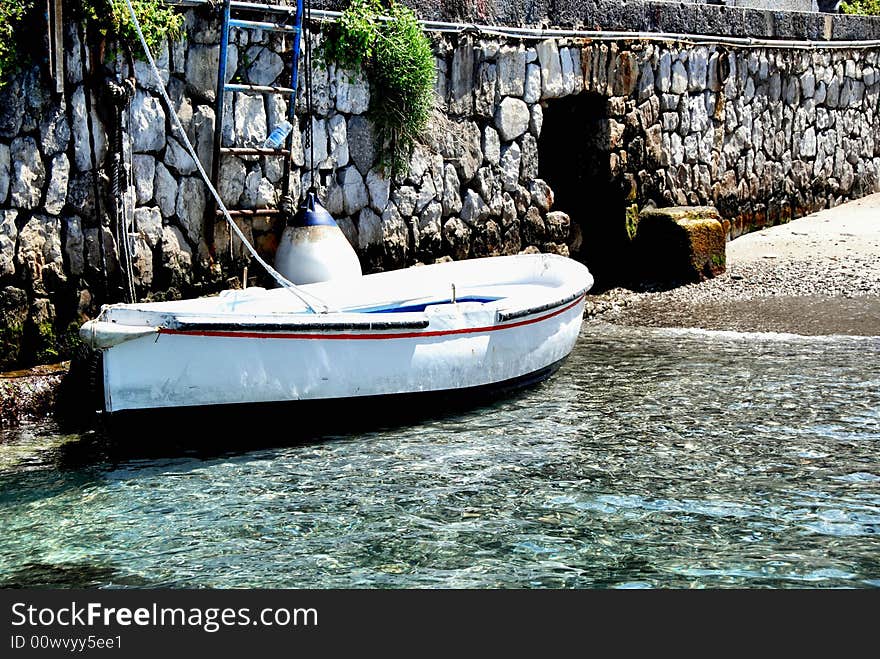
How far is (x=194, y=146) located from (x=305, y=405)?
2407 mm

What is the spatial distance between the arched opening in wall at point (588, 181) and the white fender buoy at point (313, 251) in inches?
139

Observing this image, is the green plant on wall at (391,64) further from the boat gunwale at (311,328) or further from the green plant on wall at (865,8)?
the green plant on wall at (865,8)

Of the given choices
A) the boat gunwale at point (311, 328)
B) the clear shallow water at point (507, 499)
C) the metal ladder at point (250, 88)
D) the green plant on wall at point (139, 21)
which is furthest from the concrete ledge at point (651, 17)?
the clear shallow water at point (507, 499)

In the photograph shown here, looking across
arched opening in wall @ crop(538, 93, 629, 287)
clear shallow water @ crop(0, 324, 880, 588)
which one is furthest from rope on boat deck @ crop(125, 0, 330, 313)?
arched opening in wall @ crop(538, 93, 629, 287)

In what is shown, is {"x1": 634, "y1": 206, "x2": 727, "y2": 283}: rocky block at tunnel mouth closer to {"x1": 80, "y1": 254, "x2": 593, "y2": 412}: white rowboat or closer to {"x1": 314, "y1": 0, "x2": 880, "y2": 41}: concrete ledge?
{"x1": 314, "y1": 0, "x2": 880, "y2": 41}: concrete ledge

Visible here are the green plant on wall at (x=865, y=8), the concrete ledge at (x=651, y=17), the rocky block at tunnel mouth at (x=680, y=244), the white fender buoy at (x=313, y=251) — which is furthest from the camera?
the green plant on wall at (x=865, y=8)

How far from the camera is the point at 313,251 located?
841 centimetres

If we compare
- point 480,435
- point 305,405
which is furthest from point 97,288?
point 480,435

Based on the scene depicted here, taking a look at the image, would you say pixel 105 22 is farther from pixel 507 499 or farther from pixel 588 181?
pixel 588 181

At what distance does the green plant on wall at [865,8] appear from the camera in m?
17.0

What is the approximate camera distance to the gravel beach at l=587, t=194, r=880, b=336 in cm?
978

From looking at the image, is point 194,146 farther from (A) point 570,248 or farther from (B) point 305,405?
(A) point 570,248

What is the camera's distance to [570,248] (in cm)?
1142

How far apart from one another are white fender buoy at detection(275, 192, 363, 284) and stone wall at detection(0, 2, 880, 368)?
356mm
